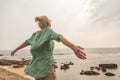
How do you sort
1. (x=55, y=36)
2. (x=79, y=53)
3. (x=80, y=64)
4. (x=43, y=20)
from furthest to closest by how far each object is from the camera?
(x=80, y=64) < (x=43, y=20) < (x=55, y=36) < (x=79, y=53)

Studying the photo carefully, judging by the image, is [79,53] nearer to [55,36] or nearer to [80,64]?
[55,36]

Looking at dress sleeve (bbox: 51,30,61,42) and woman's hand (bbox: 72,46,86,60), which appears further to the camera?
dress sleeve (bbox: 51,30,61,42)

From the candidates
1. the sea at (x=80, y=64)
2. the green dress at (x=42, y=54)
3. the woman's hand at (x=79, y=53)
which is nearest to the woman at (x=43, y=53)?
the green dress at (x=42, y=54)

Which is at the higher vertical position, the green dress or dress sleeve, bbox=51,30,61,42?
dress sleeve, bbox=51,30,61,42

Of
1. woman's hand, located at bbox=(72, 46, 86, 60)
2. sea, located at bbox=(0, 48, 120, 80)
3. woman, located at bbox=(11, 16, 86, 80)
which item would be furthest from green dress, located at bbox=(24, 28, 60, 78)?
sea, located at bbox=(0, 48, 120, 80)

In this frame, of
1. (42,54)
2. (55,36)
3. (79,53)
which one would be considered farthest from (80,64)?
(79,53)

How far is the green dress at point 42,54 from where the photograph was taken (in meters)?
3.42

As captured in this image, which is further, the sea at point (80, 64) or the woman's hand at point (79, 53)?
the sea at point (80, 64)

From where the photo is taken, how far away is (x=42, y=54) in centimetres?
350

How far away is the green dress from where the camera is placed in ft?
11.2

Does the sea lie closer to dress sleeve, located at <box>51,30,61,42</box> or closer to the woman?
the woman

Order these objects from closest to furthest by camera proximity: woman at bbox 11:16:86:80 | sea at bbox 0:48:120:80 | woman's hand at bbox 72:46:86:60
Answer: woman's hand at bbox 72:46:86:60 → woman at bbox 11:16:86:80 → sea at bbox 0:48:120:80

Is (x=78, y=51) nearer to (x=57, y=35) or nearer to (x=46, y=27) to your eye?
(x=57, y=35)

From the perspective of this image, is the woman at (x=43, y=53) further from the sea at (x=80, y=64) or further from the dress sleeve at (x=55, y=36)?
the sea at (x=80, y=64)
